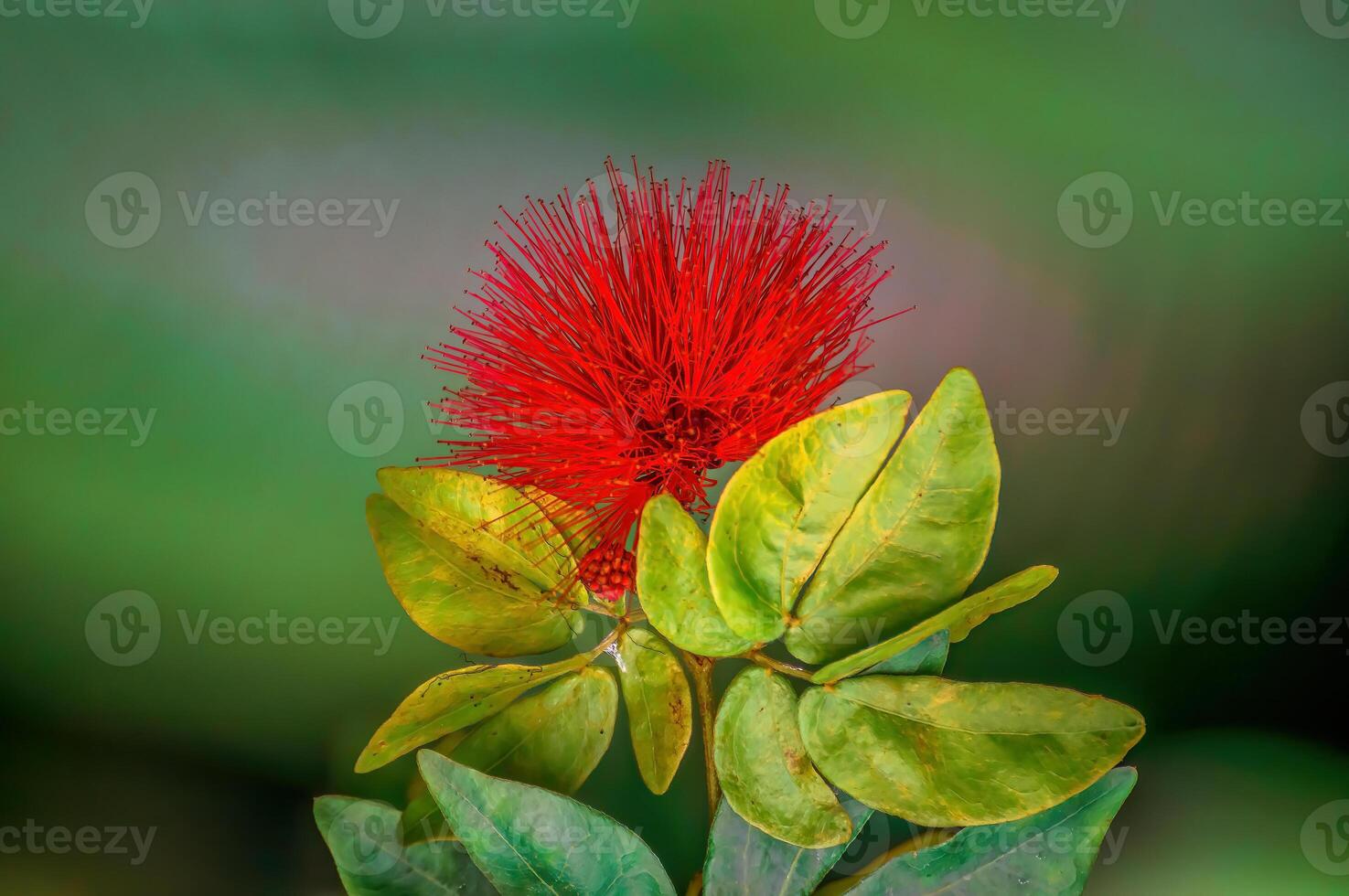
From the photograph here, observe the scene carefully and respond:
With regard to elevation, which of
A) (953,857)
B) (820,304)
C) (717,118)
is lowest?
(953,857)

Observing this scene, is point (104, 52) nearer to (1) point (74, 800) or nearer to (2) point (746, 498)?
(1) point (74, 800)

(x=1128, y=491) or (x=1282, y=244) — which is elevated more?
(x=1282, y=244)

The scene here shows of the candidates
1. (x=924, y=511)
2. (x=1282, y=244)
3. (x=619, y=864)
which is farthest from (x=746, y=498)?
(x=1282, y=244)
